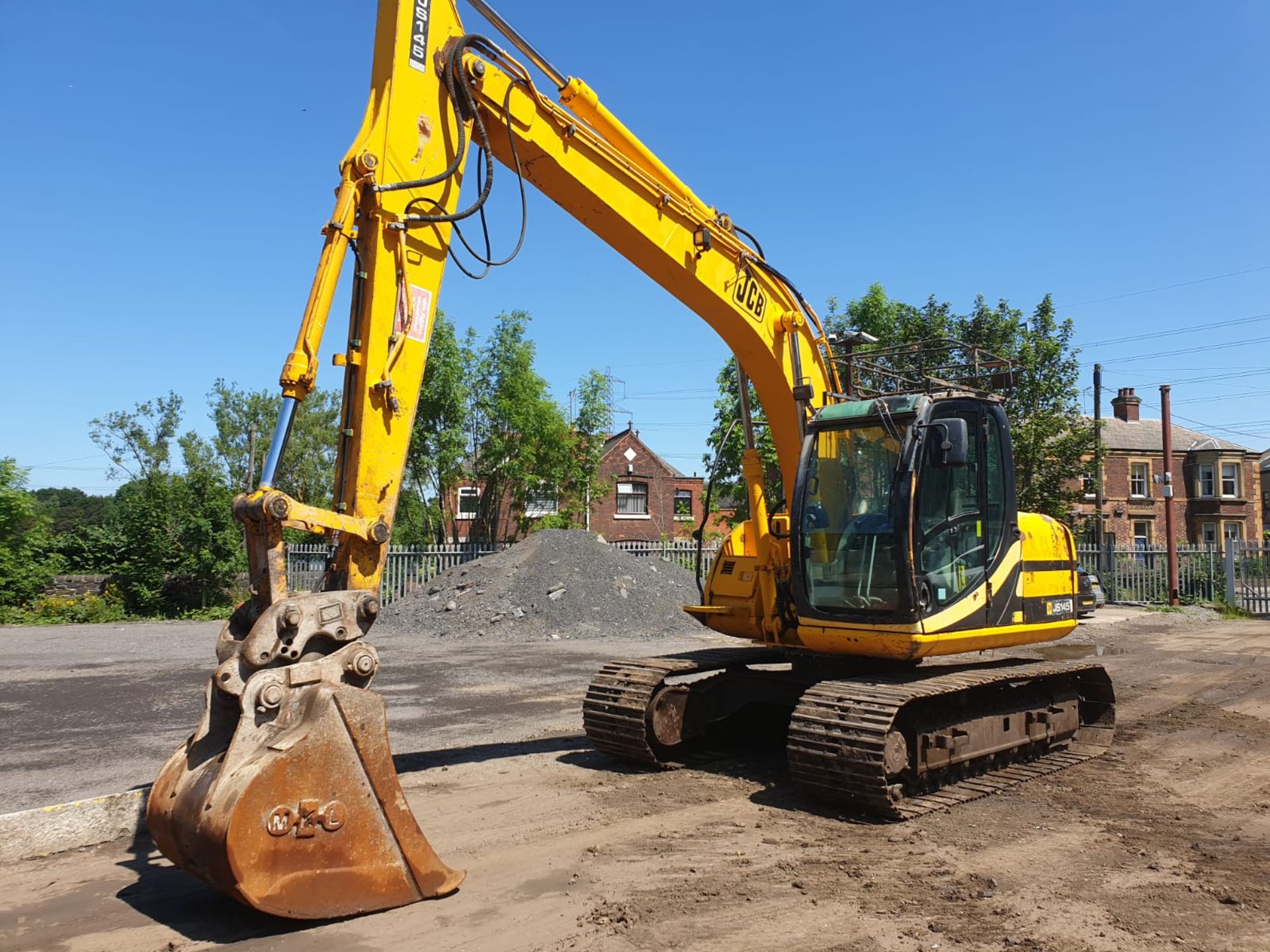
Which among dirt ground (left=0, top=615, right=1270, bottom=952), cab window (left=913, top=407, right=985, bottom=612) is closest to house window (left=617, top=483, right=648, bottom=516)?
dirt ground (left=0, top=615, right=1270, bottom=952)

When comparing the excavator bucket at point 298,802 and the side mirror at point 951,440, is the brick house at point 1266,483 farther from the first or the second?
the excavator bucket at point 298,802

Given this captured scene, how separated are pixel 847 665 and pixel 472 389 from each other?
833 inches

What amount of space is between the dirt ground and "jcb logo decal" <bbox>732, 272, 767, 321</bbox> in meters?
3.61

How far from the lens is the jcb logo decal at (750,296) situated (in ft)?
24.8

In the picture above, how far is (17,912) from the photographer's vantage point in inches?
176

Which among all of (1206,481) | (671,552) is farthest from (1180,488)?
(671,552)

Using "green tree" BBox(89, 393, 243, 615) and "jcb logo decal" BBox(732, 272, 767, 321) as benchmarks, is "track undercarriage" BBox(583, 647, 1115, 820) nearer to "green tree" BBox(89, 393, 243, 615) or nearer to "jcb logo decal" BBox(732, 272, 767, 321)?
"jcb logo decal" BBox(732, 272, 767, 321)

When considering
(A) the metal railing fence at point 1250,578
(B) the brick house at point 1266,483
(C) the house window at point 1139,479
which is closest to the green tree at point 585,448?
(A) the metal railing fence at point 1250,578

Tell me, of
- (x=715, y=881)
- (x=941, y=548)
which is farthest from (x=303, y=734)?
(x=941, y=548)

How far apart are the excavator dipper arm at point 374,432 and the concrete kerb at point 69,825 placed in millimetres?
1458

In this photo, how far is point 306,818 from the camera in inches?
163

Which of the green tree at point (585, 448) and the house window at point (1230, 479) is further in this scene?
the house window at point (1230, 479)

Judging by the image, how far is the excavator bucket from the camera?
13.1ft

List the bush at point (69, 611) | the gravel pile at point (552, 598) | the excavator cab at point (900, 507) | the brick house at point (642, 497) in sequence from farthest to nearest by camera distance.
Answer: the brick house at point (642, 497) < the bush at point (69, 611) < the gravel pile at point (552, 598) < the excavator cab at point (900, 507)
